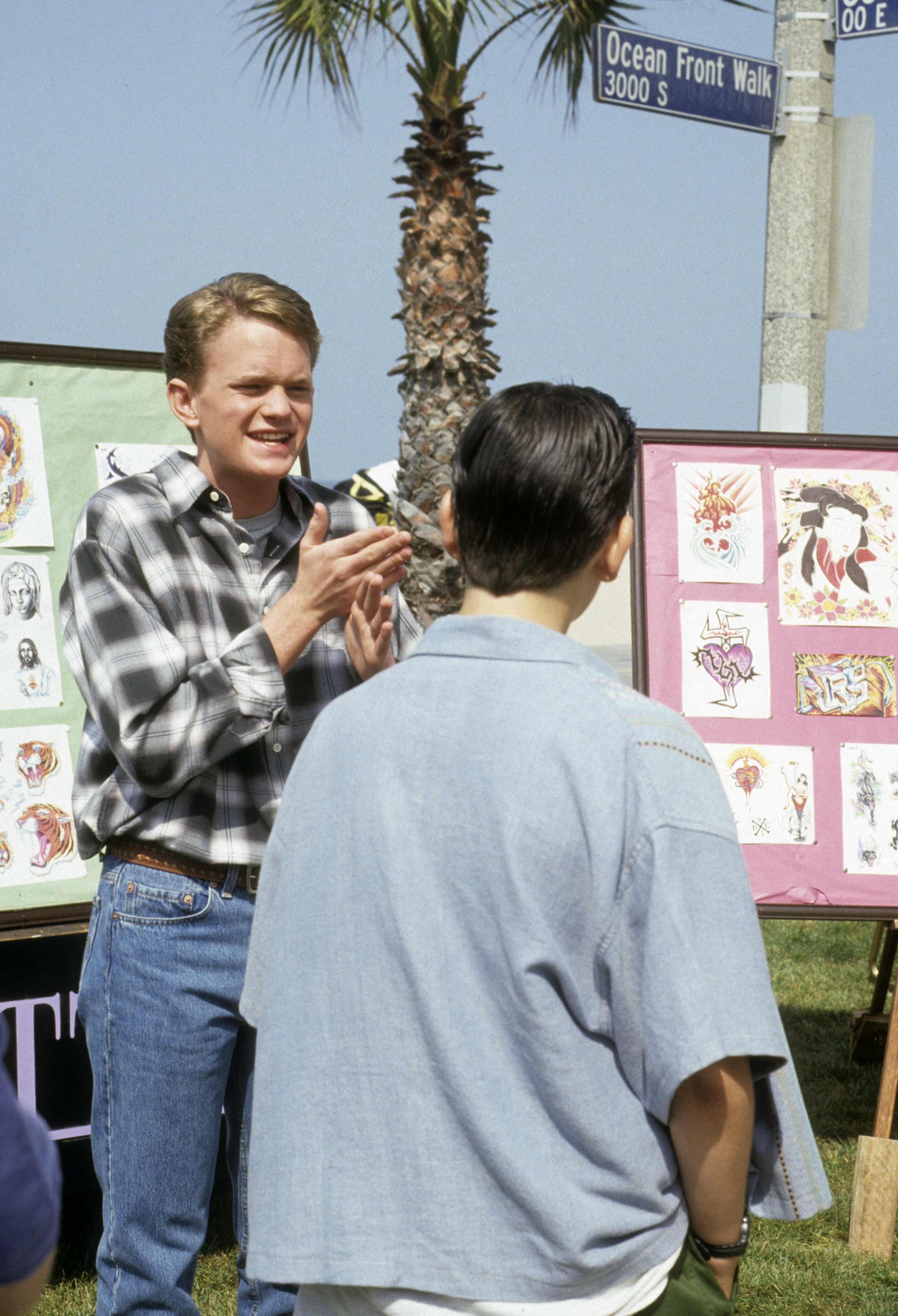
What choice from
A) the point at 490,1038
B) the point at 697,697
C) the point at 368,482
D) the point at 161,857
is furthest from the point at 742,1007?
the point at 368,482

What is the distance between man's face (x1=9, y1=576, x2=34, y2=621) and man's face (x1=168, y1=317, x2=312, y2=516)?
1120mm

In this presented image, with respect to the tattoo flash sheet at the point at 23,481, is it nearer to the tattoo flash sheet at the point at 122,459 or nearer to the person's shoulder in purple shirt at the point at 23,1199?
the tattoo flash sheet at the point at 122,459

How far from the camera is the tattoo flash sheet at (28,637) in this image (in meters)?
3.00

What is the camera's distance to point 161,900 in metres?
1.93

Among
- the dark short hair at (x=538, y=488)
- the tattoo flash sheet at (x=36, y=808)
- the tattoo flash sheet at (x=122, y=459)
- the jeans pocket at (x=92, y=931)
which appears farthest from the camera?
the tattoo flash sheet at (x=122, y=459)

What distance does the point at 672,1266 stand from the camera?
127 cm

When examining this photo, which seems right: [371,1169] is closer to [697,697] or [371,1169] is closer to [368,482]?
[697,697]

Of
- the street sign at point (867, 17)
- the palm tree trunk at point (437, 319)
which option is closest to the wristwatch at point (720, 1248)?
the street sign at point (867, 17)

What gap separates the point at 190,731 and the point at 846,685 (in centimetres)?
212

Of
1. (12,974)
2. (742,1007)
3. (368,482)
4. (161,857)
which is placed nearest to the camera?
(742,1007)

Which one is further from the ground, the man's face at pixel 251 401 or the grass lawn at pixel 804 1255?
the man's face at pixel 251 401

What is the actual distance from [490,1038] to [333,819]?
25 centimetres

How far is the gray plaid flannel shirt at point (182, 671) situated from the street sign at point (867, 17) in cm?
327

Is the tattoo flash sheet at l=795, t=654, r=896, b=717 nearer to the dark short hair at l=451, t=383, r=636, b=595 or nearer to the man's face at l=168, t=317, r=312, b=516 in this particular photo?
the man's face at l=168, t=317, r=312, b=516
